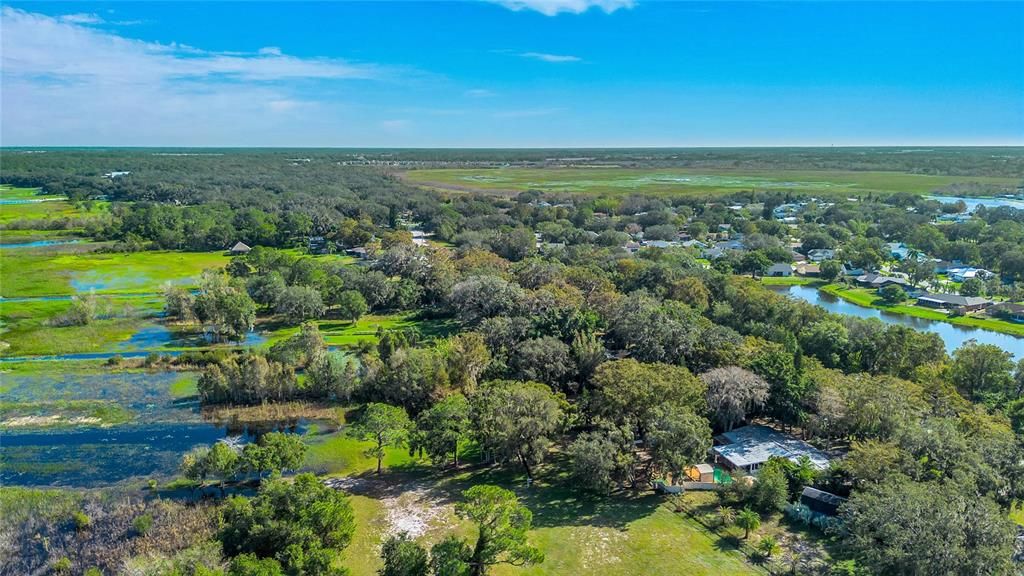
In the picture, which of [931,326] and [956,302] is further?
[956,302]

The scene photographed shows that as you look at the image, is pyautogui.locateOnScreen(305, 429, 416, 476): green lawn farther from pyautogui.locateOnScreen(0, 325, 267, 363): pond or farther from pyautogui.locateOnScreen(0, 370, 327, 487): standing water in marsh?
pyautogui.locateOnScreen(0, 325, 267, 363): pond

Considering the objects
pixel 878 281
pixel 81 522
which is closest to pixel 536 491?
pixel 81 522

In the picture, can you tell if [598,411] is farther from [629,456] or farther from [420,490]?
[420,490]

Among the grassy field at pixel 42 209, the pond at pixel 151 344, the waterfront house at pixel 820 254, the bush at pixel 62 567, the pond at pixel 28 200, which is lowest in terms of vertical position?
the bush at pixel 62 567

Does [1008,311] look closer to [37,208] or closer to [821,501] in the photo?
[821,501]

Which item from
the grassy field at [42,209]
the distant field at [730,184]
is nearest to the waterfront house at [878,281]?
the distant field at [730,184]

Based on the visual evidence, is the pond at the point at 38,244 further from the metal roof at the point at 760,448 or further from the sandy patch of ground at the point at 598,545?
the metal roof at the point at 760,448
